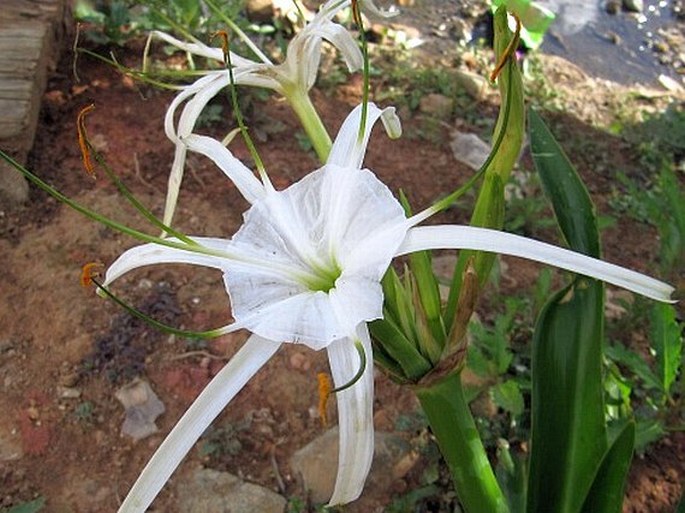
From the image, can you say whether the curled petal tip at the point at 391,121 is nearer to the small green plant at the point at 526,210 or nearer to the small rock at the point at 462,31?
the small green plant at the point at 526,210

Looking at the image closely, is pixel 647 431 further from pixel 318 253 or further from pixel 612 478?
pixel 318 253

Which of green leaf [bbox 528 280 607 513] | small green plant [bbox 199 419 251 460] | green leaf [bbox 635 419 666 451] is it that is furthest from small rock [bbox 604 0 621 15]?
green leaf [bbox 528 280 607 513]

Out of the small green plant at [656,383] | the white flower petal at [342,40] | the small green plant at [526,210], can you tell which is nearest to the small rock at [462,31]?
the small green plant at [526,210]

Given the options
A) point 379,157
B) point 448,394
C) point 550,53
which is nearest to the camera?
point 448,394

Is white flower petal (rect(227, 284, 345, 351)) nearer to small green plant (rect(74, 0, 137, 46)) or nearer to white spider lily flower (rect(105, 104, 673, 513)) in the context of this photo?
white spider lily flower (rect(105, 104, 673, 513))

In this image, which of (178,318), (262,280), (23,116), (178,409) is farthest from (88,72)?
(262,280)

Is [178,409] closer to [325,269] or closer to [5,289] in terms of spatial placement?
[5,289]
